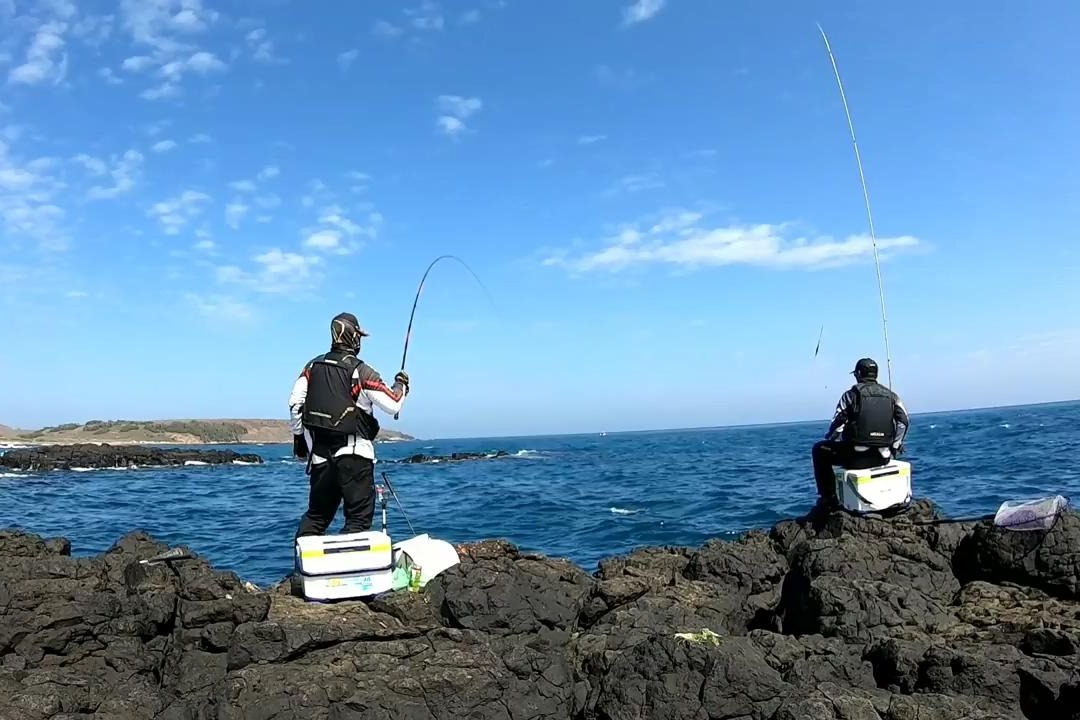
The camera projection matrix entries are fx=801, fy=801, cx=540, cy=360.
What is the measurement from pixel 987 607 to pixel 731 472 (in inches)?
965

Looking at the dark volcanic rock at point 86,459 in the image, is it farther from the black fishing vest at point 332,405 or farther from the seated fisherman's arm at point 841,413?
the seated fisherman's arm at point 841,413

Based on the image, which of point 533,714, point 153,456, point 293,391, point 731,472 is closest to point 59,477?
point 153,456

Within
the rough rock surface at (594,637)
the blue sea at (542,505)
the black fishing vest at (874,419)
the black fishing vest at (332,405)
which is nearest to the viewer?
the rough rock surface at (594,637)

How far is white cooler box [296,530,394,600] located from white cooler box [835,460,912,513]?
4.97m

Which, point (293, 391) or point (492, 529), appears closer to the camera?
point (293, 391)

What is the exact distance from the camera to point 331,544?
6227 mm

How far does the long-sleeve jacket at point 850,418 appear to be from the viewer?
8.72 metres

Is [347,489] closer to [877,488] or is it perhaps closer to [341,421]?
[341,421]

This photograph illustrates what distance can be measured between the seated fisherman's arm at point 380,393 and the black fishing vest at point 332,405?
115mm

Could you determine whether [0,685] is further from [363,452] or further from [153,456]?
[153,456]

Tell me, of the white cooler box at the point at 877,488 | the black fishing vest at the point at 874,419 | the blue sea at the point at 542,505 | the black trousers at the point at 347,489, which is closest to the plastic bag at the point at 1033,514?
the white cooler box at the point at 877,488

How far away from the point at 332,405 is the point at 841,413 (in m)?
5.62

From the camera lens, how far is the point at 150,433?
118 m

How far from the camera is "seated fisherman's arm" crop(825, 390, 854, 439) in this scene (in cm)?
888
